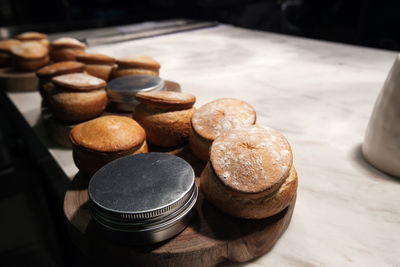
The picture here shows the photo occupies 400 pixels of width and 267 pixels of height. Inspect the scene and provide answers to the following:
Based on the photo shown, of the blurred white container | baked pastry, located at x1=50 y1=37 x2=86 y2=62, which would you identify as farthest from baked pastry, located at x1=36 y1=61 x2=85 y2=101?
the blurred white container

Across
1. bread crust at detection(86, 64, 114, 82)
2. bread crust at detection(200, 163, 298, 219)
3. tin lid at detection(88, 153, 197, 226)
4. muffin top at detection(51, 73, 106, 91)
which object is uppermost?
muffin top at detection(51, 73, 106, 91)

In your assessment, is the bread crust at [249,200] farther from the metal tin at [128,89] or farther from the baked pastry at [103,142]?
the metal tin at [128,89]

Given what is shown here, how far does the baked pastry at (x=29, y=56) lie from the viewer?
1158 mm

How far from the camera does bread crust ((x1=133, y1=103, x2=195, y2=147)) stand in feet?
2.13

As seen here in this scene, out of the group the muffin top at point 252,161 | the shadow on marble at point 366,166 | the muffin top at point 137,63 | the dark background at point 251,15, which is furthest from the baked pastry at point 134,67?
the dark background at point 251,15

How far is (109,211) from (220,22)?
7.26 ft

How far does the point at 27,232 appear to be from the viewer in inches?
69.6

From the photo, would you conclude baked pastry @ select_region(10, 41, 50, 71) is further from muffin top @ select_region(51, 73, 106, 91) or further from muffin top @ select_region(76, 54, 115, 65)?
muffin top @ select_region(51, 73, 106, 91)

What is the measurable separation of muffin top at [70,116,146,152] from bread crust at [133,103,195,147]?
5cm

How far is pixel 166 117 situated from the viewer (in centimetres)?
65

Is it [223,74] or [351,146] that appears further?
[223,74]

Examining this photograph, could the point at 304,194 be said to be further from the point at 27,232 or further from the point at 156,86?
the point at 27,232

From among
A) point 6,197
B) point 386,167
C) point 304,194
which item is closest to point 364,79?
point 386,167

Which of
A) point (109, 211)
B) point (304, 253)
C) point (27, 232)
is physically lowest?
point (27, 232)
